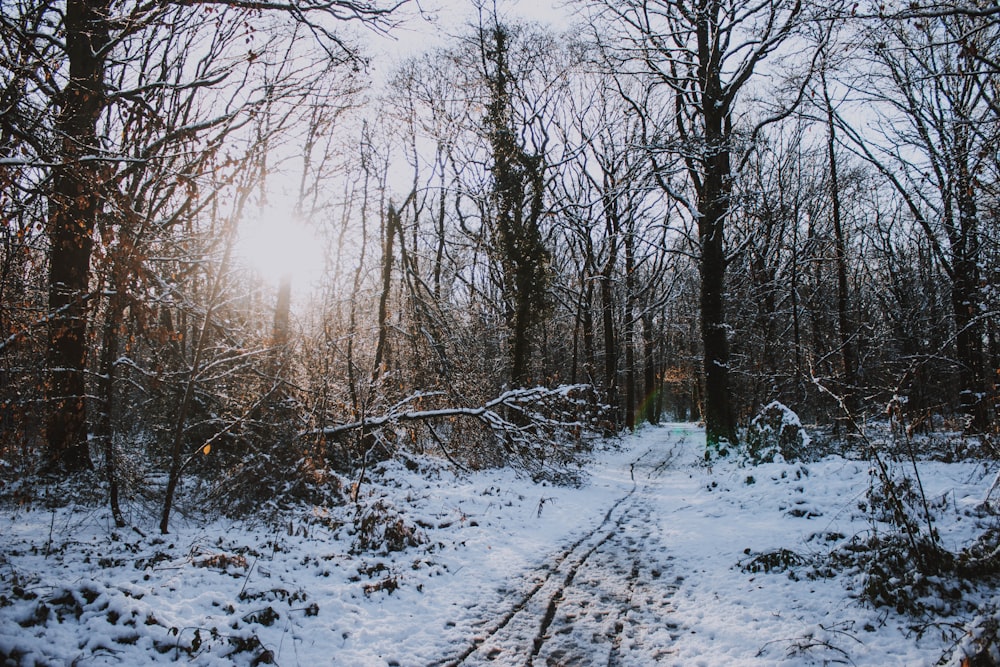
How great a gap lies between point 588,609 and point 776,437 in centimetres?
719

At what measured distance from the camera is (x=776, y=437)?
1043 cm

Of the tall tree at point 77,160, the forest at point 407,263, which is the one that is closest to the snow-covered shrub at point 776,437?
the forest at point 407,263

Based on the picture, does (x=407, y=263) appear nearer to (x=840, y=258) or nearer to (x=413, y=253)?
(x=413, y=253)

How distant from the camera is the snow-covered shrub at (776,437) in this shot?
997 cm

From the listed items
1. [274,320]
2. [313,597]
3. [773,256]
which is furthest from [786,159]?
[313,597]

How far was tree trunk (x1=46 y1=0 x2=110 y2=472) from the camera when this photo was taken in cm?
489

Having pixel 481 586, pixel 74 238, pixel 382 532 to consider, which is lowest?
pixel 481 586

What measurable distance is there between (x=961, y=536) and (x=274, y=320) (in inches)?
508

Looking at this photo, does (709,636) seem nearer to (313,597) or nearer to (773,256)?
(313,597)

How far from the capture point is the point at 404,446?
437 inches

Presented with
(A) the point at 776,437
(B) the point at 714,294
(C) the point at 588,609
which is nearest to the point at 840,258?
(B) the point at 714,294

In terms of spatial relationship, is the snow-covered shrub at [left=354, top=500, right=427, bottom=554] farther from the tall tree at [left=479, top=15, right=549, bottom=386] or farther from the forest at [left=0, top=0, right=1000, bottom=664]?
the tall tree at [left=479, top=15, right=549, bottom=386]

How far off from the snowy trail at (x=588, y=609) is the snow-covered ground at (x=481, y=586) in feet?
0.07

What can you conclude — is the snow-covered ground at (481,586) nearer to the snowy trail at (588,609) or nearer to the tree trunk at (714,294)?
the snowy trail at (588,609)
